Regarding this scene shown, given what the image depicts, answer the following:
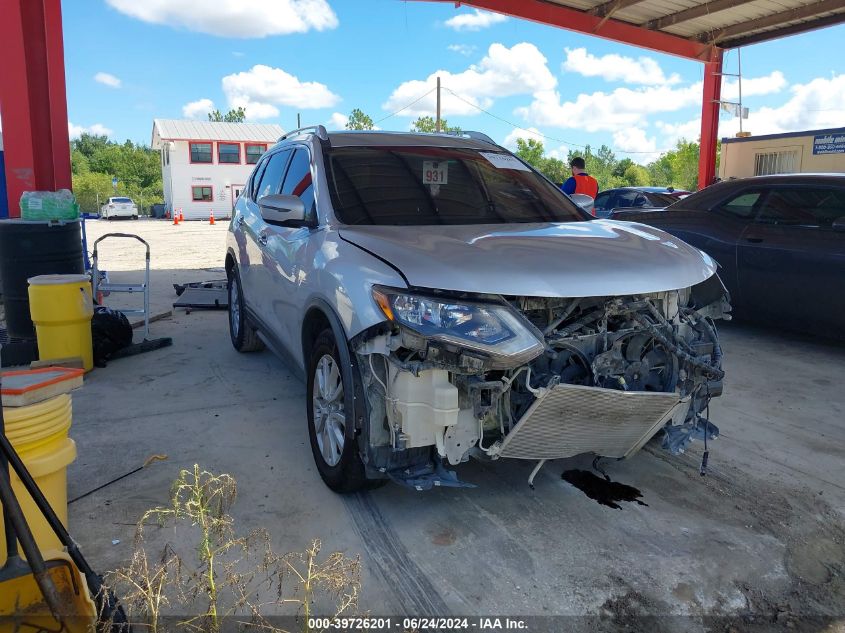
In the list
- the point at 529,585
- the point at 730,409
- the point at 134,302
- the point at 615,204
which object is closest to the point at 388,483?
the point at 529,585

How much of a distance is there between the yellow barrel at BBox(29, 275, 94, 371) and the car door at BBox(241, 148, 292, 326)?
51.0 inches

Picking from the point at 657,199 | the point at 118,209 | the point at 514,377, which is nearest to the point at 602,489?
the point at 514,377

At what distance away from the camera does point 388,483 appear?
11.3ft

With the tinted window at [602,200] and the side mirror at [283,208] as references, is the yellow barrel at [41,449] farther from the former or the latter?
the tinted window at [602,200]

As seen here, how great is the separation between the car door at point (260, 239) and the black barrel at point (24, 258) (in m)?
2.18

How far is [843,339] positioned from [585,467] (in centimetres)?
364

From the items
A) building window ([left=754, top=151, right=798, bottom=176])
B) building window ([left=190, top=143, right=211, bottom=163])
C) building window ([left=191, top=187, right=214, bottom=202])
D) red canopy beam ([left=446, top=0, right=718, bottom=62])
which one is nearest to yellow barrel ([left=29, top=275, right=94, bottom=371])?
red canopy beam ([left=446, top=0, right=718, bottom=62])

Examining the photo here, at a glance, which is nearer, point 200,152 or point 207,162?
point 200,152

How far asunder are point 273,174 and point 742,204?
4881mm

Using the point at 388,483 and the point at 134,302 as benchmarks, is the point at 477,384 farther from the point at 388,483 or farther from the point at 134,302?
the point at 134,302

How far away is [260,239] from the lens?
478 cm

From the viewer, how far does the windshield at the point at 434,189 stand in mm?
3732

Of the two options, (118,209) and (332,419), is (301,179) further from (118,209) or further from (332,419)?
(118,209)

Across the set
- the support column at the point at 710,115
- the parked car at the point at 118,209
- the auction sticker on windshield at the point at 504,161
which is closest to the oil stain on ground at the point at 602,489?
the auction sticker on windshield at the point at 504,161
